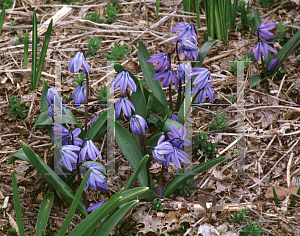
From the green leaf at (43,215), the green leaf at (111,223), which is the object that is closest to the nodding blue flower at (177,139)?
the green leaf at (111,223)

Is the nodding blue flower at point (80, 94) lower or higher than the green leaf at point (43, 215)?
higher

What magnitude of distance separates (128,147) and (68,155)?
0.40 meters

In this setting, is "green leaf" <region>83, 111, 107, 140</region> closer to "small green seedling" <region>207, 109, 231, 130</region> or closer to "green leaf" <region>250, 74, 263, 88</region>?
"small green seedling" <region>207, 109, 231, 130</region>

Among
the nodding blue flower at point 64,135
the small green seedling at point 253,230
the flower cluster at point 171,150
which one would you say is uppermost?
the nodding blue flower at point 64,135

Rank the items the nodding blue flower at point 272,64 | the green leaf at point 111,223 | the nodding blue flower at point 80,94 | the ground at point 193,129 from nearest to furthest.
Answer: the green leaf at point 111,223 → the ground at point 193,129 → the nodding blue flower at point 80,94 → the nodding blue flower at point 272,64

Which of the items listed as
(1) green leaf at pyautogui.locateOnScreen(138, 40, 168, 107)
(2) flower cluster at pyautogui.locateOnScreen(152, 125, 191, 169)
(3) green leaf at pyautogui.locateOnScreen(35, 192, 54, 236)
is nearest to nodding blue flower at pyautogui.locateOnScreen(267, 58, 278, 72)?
(1) green leaf at pyautogui.locateOnScreen(138, 40, 168, 107)

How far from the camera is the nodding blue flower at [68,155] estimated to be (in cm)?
170

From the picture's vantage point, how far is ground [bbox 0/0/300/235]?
6.15ft

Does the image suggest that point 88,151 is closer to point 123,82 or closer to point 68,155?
point 68,155

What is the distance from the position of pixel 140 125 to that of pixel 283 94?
138 centimetres

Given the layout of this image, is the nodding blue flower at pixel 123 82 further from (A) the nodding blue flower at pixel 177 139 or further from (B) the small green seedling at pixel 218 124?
(B) the small green seedling at pixel 218 124

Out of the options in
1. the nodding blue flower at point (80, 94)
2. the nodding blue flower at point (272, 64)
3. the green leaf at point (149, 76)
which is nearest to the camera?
the nodding blue flower at point (80, 94)

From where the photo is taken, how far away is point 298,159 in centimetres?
217

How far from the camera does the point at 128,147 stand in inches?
77.2
